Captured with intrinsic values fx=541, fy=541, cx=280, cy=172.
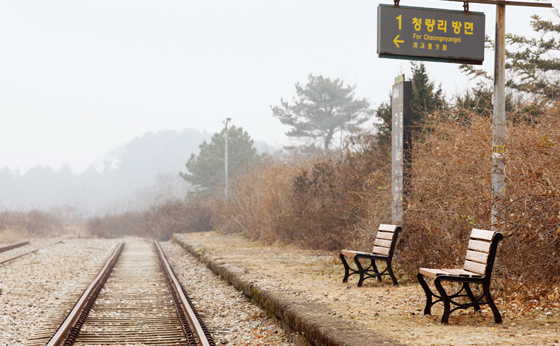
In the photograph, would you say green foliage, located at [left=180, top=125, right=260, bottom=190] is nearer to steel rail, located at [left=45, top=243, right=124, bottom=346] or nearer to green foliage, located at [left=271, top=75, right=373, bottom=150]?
green foliage, located at [left=271, top=75, right=373, bottom=150]

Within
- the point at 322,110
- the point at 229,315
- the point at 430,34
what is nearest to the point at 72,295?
the point at 229,315

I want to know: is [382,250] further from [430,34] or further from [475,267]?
[430,34]

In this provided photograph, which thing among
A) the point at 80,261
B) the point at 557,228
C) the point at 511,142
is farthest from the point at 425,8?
the point at 80,261

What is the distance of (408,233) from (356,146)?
20.7 feet

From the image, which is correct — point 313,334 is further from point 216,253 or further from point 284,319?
point 216,253

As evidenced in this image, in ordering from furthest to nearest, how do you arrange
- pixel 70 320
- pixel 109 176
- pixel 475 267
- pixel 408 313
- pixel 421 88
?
1. pixel 109 176
2. pixel 421 88
3. pixel 70 320
4. pixel 408 313
5. pixel 475 267

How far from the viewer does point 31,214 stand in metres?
37.8

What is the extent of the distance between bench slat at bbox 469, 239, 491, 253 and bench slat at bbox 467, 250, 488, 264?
4cm

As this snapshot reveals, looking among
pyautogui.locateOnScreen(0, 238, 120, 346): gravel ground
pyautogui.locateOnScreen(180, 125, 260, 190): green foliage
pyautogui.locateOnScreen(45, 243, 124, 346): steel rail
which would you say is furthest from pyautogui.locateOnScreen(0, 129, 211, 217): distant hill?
pyautogui.locateOnScreen(45, 243, 124, 346): steel rail

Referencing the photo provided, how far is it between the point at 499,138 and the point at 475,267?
190cm

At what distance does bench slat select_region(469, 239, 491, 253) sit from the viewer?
5707 millimetres

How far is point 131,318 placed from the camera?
26.0ft

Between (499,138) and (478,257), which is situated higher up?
(499,138)

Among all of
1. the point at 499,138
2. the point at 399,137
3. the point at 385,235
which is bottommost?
the point at 385,235
